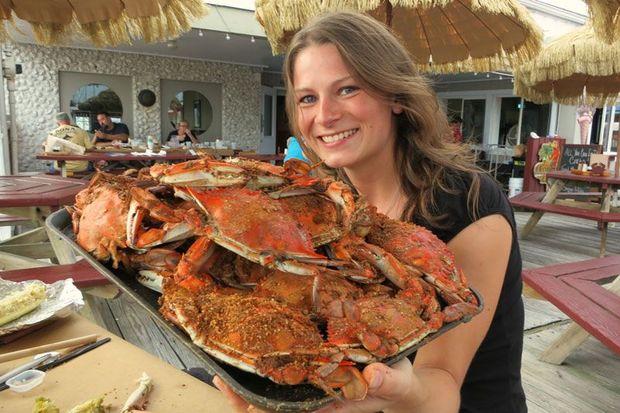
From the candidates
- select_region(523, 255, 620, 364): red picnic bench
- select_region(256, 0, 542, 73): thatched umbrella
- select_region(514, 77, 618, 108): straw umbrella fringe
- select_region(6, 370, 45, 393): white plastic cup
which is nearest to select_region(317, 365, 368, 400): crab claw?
select_region(6, 370, 45, 393): white plastic cup

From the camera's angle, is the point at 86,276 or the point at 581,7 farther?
the point at 581,7

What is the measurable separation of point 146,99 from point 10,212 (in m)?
8.46

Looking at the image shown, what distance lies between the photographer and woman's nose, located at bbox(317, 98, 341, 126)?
4.03ft

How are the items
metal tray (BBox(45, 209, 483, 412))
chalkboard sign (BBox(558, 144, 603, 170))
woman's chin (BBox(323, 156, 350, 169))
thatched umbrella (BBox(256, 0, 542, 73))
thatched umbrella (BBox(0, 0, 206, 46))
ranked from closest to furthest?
1. metal tray (BBox(45, 209, 483, 412))
2. woman's chin (BBox(323, 156, 350, 169))
3. thatched umbrella (BBox(0, 0, 206, 46))
4. thatched umbrella (BBox(256, 0, 542, 73))
5. chalkboard sign (BBox(558, 144, 603, 170))

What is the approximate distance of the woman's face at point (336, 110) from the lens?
4.00ft

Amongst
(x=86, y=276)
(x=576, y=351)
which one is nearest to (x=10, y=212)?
(x=86, y=276)

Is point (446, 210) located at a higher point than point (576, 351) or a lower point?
higher

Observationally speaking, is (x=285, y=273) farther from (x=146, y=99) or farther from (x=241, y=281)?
(x=146, y=99)

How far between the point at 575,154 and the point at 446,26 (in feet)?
19.3

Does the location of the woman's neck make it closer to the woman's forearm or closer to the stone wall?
the woman's forearm

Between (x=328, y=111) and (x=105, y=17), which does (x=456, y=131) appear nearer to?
A: (x=105, y=17)

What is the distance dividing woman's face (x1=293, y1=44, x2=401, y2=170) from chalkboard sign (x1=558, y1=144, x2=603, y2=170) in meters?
8.80

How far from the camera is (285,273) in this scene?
27.9 inches

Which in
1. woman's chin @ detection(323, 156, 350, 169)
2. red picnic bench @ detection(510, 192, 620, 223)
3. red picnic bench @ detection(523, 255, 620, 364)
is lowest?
red picnic bench @ detection(523, 255, 620, 364)
